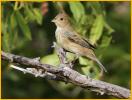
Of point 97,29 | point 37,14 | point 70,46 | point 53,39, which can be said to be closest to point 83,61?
point 70,46

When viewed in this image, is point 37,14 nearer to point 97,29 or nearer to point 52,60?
point 52,60

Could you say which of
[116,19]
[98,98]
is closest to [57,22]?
[98,98]

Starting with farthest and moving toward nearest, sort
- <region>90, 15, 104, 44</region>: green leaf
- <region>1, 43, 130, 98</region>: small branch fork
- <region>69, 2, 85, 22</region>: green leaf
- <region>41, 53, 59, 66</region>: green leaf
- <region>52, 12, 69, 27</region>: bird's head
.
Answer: <region>52, 12, 69, 27</region>: bird's head
<region>90, 15, 104, 44</region>: green leaf
<region>41, 53, 59, 66</region>: green leaf
<region>69, 2, 85, 22</region>: green leaf
<region>1, 43, 130, 98</region>: small branch fork

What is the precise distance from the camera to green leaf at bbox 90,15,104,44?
7773 mm

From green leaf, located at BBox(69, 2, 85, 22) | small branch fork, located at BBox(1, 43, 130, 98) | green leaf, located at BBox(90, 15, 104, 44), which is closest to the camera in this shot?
small branch fork, located at BBox(1, 43, 130, 98)

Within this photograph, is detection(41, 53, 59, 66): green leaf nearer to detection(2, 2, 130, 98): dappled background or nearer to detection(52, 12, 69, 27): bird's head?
detection(2, 2, 130, 98): dappled background

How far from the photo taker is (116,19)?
10.2 m

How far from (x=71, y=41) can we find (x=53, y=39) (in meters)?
1.41

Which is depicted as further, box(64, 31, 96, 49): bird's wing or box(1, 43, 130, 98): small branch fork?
box(64, 31, 96, 49): bird's wing

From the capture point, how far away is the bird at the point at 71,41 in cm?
779

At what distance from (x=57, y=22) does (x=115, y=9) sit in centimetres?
298

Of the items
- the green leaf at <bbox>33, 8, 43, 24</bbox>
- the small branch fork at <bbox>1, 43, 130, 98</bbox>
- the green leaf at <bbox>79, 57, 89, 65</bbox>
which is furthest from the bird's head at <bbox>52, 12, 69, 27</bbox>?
the small branch fork at <bbox>1, 43, 130, 98</bbox>

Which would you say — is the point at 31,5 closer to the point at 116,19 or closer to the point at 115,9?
the point at 116,19

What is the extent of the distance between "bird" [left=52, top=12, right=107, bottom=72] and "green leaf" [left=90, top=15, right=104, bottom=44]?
119mm
